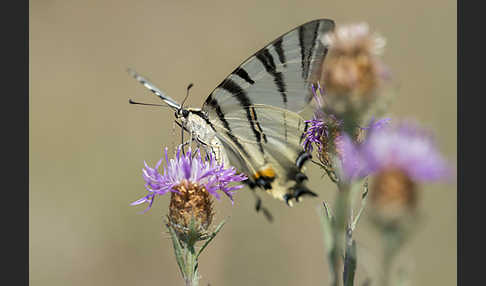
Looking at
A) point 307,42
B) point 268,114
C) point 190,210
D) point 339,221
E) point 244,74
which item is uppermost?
point 307,42

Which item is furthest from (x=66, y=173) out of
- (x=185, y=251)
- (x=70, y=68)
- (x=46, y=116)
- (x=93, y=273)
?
(x=185, y=251)

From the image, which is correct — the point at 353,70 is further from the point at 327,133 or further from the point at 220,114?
the point at 220,114

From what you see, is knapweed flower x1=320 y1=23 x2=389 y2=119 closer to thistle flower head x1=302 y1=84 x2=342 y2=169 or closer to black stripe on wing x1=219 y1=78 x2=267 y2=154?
thistle flower head x1=302 y1=84 x2=342 y2=169

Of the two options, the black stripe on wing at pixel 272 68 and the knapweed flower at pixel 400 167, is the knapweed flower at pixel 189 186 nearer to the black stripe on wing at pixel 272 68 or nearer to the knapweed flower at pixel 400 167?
the black stripe on wing at pixel 272 68

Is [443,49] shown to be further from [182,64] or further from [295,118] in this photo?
[295,118]

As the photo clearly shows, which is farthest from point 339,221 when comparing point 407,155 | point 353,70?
point 353,70

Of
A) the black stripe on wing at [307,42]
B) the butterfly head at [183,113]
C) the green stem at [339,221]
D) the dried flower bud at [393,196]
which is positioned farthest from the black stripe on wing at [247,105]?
the dried flower bud at [393,196]
